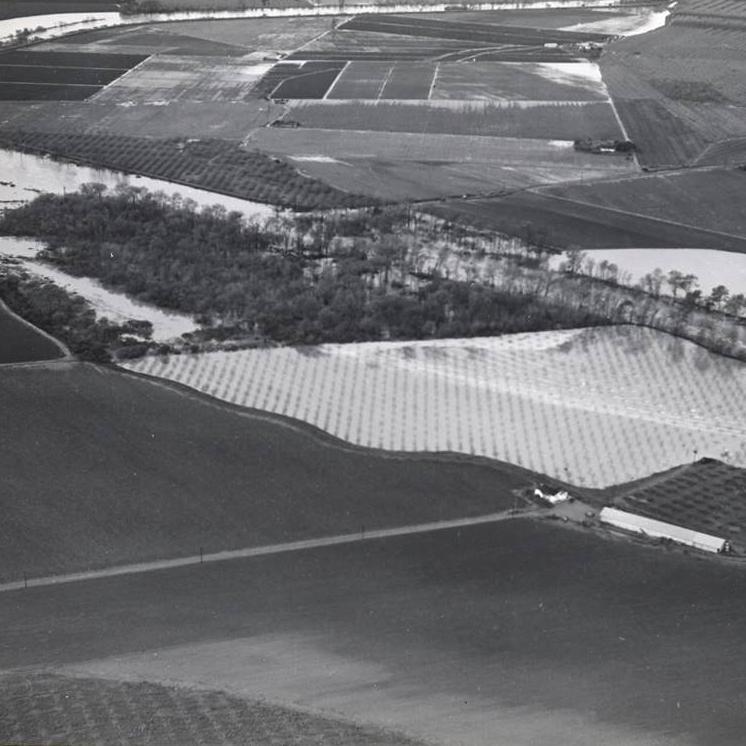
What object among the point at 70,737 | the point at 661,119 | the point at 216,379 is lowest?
the point at 70,737

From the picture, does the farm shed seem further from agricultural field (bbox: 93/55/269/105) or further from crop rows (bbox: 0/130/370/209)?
agricultural field (bbox: 93/55/269/105)

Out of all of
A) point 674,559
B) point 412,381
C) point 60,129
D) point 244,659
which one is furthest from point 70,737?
point 60,129

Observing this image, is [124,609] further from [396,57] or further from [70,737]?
[396,57]

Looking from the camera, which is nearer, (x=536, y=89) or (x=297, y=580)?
(x=297, y=580)

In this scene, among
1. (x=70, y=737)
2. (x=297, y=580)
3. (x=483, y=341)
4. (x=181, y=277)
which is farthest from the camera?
(x=181, y=277)

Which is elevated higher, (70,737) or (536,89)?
(536,89)

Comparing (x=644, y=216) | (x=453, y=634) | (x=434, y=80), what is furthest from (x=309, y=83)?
(x=453, y=634)

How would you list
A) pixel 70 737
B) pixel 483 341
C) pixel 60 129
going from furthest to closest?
pixel 60 129, pixel 483 341, pixel 70 737
